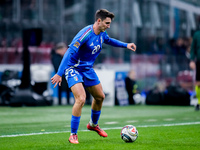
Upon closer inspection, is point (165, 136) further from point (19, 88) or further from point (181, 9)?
point (181, 9)

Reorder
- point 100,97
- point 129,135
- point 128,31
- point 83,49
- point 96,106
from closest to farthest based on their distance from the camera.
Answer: point 129,135
point 83,49
point 100,97
point 96,106
point 128,31

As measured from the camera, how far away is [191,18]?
841 inches

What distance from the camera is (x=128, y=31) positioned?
70.4 feet

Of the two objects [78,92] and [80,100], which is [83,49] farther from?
[80,100]

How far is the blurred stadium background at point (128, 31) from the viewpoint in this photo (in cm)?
1945

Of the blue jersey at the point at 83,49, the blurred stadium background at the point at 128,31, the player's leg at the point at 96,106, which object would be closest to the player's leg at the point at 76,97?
the blue jersey at the point at 83,49

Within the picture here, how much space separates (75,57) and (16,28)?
15.0 metres

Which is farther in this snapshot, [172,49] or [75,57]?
[172,49]

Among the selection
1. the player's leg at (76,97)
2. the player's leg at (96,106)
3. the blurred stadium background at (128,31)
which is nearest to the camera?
the player's leg at (76,97)

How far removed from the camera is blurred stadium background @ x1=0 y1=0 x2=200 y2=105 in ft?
63.8

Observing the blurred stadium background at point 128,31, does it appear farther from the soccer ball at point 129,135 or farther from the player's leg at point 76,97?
the soccer ball at point 129,135

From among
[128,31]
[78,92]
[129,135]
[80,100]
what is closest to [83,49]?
[78,92]

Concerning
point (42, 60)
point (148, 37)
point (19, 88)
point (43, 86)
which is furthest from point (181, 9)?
point (19, 88)

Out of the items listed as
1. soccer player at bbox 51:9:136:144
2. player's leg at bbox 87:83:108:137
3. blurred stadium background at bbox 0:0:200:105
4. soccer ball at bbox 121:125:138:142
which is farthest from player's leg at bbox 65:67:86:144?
blurred stadium background at bbox 0:0:200:105
